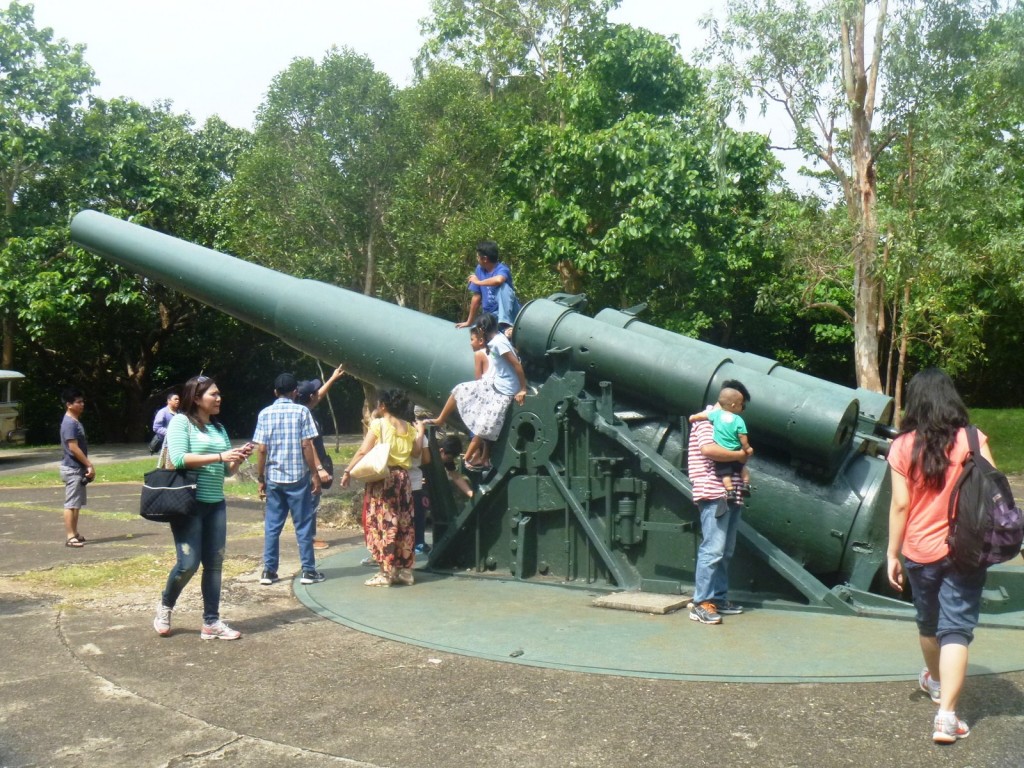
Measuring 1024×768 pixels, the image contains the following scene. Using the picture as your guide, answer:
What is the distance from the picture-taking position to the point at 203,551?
19.8 feet

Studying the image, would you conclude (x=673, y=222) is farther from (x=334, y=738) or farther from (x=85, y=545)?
(x=334, y=738)

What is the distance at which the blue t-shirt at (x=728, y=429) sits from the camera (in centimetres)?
606

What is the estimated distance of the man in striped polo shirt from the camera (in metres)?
6.08

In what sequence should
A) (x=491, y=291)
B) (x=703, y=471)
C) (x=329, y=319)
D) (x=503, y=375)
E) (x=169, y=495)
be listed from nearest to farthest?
(x=169, y=495) → (x=703, y=471) → (x=503, y=375) → (x=491, y=291) → (x=329, y=319)

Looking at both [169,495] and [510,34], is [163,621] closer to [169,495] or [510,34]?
[169,495]

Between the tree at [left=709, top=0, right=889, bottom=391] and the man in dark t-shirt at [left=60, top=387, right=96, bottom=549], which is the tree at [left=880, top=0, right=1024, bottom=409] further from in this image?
the man in dark t-shirt at [left=60, top=387, right=96, bottom=549]

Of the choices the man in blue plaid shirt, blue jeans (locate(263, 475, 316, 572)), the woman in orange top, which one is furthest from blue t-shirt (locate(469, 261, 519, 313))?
the woman in orange top

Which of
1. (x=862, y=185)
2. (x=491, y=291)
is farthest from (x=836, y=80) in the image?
(x=491, y=291)

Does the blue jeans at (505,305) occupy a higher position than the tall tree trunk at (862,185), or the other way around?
the tall tree trunk at (862,185)

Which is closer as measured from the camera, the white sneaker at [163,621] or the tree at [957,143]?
the white sneaker at [163,621]

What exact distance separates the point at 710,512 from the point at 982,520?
6.84ft

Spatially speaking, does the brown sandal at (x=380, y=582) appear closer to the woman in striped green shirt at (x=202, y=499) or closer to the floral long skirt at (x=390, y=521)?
the floral long skirt at (x=390, y=521)

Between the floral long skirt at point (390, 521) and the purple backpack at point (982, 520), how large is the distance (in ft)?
13.0

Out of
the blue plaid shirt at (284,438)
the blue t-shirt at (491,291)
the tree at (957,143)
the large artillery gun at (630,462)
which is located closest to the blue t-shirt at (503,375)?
the large artillery gun at (630,462)
